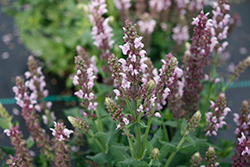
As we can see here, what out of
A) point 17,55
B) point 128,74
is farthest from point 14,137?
point 17,55

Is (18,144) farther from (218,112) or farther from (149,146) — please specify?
(218,112)

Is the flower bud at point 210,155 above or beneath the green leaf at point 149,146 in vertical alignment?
beneath

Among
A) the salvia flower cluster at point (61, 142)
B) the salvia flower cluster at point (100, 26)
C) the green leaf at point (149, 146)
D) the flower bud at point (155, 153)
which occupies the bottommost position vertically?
the flower bud at point (155, 153)

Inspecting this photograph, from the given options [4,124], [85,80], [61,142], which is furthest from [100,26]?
[4,124]

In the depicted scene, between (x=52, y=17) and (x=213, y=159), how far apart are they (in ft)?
9.44

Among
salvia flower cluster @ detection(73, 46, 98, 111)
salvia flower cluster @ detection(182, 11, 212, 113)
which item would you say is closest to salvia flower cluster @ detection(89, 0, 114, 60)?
salvia flower cluster @ detection(73, 46, 98, 111)

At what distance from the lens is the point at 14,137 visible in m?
1.50

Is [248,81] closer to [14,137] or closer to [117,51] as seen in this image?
[117,51]

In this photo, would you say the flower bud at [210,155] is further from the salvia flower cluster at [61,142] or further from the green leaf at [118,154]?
the salvia flower cluster at [61,142]

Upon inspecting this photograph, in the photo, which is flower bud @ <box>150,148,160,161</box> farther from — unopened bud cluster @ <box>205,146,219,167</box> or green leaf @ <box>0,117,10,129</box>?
green leaf @ <box>0,117,10,129</box>

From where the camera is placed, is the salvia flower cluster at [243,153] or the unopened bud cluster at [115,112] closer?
the unopened bud cluster at [115,112]

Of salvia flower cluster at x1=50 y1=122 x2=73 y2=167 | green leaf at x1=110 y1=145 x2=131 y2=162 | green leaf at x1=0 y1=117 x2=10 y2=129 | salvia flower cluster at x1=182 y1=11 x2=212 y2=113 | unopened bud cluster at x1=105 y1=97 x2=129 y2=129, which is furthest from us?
green leaf at x1=0 y1=117 x2=10 y2=129

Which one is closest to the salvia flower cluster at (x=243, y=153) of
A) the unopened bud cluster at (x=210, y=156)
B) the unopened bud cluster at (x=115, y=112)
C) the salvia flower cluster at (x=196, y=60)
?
the unopened bud cluster at (x=210, y=156)

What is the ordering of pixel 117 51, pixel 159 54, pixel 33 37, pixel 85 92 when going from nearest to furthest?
pixel 85 92 < pixel 117 51 < pixel 159 54 < pixel 33 37
